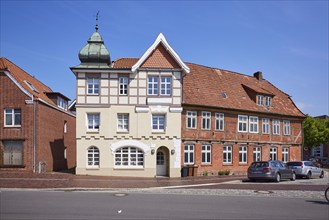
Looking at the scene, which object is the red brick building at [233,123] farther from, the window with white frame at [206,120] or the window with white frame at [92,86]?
the window with white frame at [92,86]

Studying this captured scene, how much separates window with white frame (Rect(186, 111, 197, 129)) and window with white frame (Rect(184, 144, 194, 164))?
1676mm

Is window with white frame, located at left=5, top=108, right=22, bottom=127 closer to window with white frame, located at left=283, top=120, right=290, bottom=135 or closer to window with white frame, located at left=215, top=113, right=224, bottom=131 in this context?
window with white frame, located at left=215, top=113, right=224, bottom=131

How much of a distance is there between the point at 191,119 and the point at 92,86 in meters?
8.67

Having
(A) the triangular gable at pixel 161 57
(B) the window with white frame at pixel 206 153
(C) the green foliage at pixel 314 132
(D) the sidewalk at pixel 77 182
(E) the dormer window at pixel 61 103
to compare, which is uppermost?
(A) the triangular gable at pixel 161 57

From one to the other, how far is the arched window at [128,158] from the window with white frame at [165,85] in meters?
5.13

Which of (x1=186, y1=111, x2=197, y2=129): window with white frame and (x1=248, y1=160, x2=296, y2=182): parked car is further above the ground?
(x1=186, y1=111, x2=197, y2=129): window with white frame

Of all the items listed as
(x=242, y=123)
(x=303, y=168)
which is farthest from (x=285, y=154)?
(x=303, y=168)

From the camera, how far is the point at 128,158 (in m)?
30.3

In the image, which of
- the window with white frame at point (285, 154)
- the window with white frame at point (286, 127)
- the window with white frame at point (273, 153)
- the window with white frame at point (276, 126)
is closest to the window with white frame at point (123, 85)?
the window with white frame at point (276, 126)

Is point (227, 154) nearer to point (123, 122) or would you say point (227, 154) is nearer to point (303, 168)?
point (303, 168)

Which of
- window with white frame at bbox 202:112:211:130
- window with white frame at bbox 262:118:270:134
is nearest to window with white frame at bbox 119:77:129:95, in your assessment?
→ window with white frame at bbox 202:112:211:130

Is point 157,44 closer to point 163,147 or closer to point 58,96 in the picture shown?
point 163,147

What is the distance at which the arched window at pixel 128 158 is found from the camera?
3032cm

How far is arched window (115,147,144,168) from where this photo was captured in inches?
1194
